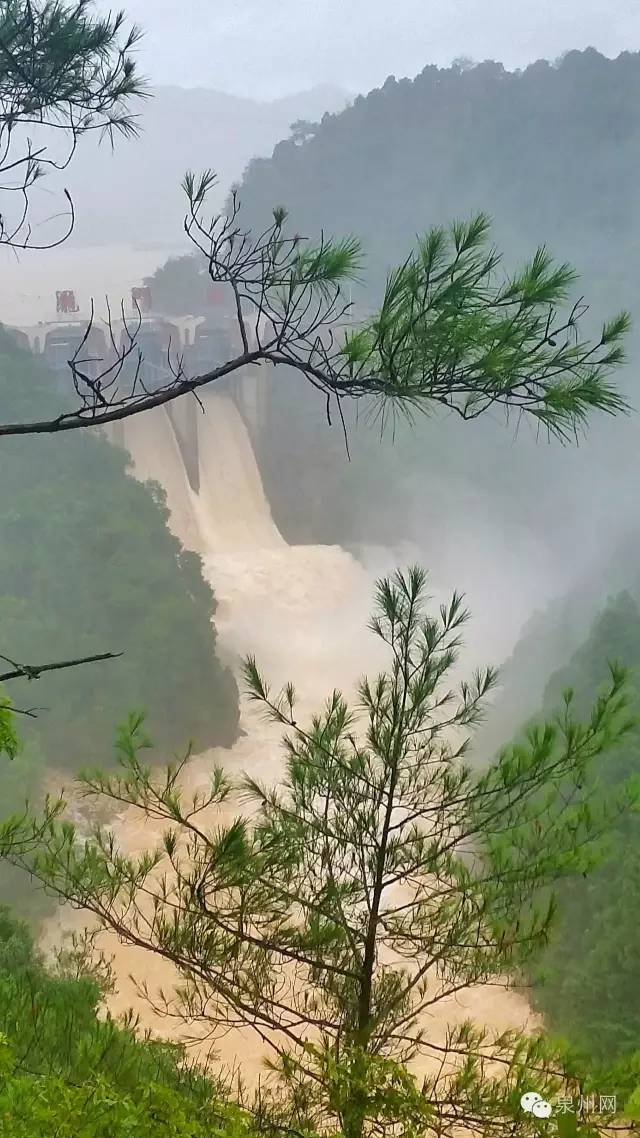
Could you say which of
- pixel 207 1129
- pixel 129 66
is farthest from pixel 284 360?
pixel 207 1129

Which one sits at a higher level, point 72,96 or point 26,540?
point 26,540

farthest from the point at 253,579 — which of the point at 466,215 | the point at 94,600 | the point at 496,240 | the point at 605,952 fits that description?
the point at 466,215

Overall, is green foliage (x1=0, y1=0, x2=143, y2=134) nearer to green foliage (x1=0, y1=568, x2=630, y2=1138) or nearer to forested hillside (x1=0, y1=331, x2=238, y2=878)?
green foliage (x1=0, y1=568, x2=630, y2=1138)

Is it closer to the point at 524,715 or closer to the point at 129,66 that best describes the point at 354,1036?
the point at 129,66

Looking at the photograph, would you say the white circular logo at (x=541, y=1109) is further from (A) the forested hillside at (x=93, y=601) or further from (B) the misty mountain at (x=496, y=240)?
(B) the misty mountain at (x=496, y=240)

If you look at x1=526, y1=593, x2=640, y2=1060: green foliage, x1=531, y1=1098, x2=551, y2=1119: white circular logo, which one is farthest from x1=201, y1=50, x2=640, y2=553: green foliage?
x1=531, y1=1098, x2=551, y2=1119: white circular logo

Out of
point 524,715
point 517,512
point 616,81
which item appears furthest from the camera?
point 616,81
